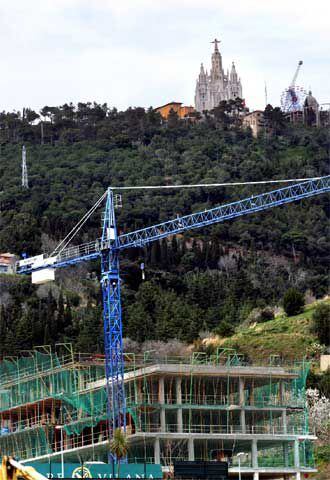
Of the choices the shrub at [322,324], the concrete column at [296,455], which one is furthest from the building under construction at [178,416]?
the shrub at [322,324]

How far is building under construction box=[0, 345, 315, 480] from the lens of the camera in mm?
102562

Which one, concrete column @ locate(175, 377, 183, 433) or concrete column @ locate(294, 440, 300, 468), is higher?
concrete column @ locate(175, 377, 183, 433)

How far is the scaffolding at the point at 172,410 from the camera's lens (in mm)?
103062

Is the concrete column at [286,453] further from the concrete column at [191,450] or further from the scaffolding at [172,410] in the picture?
the concrete column at [191,450]

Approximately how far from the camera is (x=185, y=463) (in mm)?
83750

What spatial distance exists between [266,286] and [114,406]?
9599 cm

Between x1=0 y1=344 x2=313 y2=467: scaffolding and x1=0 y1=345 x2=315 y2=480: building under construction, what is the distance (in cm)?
8

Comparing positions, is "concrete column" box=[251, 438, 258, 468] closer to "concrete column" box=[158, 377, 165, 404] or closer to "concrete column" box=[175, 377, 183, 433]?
"concrete column" box=[175, 377, 183, 433]

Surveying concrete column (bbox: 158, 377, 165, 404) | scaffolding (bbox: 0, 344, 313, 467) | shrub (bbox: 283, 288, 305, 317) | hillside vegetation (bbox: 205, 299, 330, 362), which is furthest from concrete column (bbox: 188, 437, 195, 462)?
shrub (bbox: 283, 288, 305, 317)

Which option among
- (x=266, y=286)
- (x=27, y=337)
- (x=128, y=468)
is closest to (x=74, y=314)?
(x=27, y=337)

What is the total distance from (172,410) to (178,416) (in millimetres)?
986

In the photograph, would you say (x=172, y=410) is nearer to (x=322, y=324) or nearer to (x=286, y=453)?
(x=286, y=453)

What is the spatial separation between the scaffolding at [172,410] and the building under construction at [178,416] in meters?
0.08

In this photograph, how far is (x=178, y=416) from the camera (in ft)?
339
